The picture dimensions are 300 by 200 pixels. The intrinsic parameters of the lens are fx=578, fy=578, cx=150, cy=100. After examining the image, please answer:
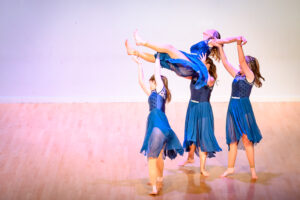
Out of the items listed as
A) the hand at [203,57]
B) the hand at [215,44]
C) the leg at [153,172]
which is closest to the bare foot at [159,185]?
the leg at [153,172]

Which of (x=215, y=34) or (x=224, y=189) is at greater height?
(x=215, y=34)

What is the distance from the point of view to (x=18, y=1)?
7.94 metres

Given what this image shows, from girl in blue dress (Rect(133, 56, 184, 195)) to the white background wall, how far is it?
7.95 feet

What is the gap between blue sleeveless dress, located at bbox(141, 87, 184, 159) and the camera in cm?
529

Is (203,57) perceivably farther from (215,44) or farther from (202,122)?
(202,122)

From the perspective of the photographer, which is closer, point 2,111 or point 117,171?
point 117,171

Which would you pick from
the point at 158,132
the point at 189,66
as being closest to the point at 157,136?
the point at 158,132

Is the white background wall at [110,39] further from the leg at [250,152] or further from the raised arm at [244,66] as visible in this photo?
the leg at [250,152]

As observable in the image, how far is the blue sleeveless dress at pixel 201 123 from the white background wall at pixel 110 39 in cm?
212

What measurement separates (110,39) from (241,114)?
9.24ft

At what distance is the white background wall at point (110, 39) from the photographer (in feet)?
26.0

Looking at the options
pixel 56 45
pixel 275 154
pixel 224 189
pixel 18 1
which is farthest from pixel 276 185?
pixel 18 1

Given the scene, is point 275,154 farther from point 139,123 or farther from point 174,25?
point 174,25

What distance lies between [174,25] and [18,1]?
2168 mm
